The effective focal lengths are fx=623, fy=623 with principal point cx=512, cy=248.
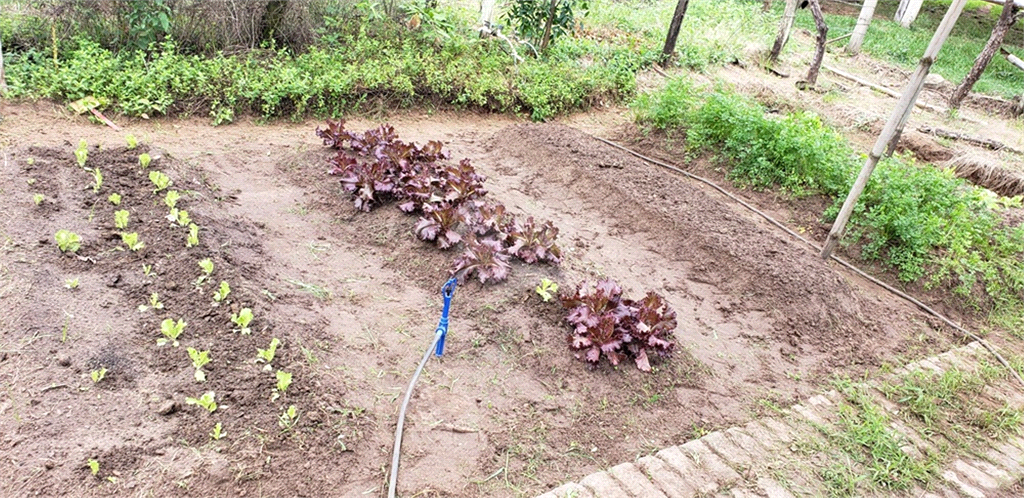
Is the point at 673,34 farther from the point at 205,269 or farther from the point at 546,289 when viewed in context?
the point at 205,269

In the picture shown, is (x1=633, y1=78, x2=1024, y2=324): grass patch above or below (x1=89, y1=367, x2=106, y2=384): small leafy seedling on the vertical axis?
above

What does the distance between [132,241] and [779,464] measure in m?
3.83

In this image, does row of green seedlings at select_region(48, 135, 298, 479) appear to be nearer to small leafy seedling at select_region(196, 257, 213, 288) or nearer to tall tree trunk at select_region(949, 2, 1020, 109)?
small leafy seedling at select_region(196, 257, 213, 288)

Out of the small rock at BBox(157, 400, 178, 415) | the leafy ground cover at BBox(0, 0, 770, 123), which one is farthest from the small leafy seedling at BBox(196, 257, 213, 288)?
the leafy ground cover at BBox(0, 0, 770, 123)

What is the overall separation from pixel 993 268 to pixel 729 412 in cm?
304

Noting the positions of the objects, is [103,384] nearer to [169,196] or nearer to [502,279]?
[169,196]

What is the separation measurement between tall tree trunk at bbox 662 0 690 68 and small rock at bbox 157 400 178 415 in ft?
27.1

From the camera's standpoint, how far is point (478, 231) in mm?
4445

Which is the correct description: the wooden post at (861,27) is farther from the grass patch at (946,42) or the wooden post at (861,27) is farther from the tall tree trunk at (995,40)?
the tall tree trunk at (995,40)

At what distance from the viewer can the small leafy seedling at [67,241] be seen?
11.9 ft

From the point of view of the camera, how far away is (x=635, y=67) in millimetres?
8844

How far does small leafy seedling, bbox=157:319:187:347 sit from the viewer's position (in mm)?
3070

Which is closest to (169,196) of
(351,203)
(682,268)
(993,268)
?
(351,203)

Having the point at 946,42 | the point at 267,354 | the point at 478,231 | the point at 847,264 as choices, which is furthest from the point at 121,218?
the point at 946,42
